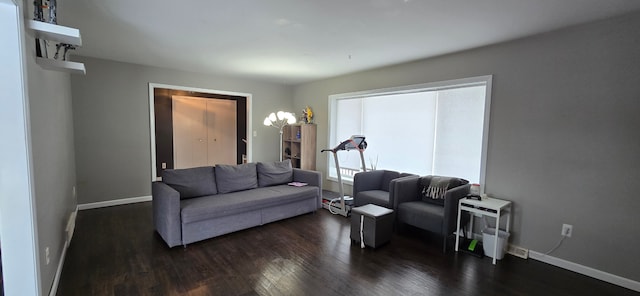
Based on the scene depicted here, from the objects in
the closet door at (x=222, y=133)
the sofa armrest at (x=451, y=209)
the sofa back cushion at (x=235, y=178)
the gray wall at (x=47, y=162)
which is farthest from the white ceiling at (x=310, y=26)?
the closet door at (x=222, y=133)

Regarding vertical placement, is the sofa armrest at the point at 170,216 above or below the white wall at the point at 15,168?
below

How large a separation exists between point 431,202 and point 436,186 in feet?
0.77

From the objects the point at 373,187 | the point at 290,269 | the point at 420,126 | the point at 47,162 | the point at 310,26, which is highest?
the point at 310,26

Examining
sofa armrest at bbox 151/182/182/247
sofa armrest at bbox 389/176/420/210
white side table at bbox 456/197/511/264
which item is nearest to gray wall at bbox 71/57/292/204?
sofa armrest at bbox 151/182/182/247

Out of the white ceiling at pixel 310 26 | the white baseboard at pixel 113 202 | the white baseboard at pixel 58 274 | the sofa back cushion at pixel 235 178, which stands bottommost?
the white baseboard at pixel 58 274

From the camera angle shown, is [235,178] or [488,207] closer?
[488,207]

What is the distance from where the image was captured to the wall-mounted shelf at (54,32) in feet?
5.14

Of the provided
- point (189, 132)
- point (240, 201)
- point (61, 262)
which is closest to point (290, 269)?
point (240, 201)

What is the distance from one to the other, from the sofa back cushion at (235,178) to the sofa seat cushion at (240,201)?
9 centimetres

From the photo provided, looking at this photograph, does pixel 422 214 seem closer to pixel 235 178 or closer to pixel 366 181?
pixel 366 181

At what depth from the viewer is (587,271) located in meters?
2.54

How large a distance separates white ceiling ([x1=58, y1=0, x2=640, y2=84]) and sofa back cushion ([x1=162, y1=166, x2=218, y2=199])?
5.18ft

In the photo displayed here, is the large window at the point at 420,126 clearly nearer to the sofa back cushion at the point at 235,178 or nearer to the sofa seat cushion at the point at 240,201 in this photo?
the sofa seat cushion at the point at 240,201

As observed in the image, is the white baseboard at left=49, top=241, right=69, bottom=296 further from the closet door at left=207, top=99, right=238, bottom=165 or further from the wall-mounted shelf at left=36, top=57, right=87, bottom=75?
the closet door at left=207, top=99, right=238, bottom=165
